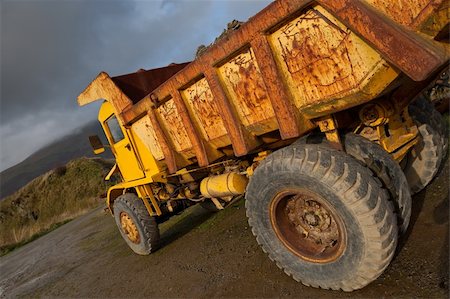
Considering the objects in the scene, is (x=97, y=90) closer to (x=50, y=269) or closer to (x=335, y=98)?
(x=335, y=98)

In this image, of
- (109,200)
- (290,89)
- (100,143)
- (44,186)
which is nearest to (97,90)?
(100,143)

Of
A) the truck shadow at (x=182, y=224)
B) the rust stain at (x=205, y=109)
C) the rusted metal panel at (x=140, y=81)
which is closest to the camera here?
the rust stain at (x=205, y=109)

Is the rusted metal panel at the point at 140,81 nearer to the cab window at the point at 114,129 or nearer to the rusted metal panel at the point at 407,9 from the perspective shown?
the cab window at the point at 114,129

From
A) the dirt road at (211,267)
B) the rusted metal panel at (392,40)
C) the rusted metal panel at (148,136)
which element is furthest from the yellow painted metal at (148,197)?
the rusted metal panel at (392,40)

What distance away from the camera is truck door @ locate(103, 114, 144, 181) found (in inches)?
210

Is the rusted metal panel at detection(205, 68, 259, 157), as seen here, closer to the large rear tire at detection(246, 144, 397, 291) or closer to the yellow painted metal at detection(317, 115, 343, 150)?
the large rear tire at detection(246, 144, 397, 291)

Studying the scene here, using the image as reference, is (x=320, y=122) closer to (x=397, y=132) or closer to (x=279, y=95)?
(x=279, y=95)

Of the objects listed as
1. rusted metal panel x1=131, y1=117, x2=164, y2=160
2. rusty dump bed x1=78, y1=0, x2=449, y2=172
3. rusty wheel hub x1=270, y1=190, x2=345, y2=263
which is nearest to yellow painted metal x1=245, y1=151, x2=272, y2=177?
rusty dump bed x1=78, y1=0, x2=449, y2=172

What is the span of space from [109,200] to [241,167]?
3133mm

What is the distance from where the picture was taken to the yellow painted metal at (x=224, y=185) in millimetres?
4234

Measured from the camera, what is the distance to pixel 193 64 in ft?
11.2

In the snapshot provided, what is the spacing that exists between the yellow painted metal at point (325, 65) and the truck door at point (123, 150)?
3093mm

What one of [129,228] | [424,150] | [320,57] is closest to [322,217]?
[320,57]

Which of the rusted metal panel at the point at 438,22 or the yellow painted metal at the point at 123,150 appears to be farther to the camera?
the yellow painted metal at the point at 123,150
